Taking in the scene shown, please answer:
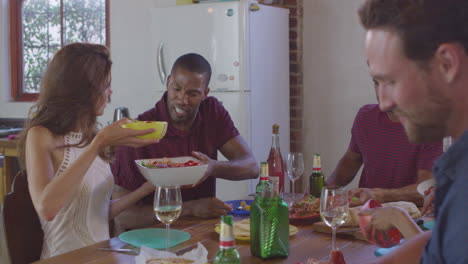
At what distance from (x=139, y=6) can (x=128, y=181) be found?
281 cm

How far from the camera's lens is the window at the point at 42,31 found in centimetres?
536

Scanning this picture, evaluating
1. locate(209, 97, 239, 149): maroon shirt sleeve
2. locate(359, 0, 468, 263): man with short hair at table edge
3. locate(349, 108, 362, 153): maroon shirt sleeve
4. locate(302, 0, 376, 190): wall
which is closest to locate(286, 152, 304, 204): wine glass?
locate(209, 97, 239, 149): maroon shirt sleeve

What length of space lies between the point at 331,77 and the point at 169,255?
10.3 ft

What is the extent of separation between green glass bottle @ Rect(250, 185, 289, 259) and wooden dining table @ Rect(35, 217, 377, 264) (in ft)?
0.08

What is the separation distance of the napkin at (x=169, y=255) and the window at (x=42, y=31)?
3.91 m

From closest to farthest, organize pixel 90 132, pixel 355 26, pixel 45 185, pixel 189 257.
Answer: pixel 189 257, pixel 45 185, pixel 90 132, pixel 355 26

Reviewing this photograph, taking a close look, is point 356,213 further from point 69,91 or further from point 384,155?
point 69,91

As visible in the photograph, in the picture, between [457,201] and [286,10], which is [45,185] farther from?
[286,10]

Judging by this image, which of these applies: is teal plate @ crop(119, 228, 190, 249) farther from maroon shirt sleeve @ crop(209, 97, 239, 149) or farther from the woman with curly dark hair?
maroon shirt sleeve @ crop(209, 97, 239, 149)

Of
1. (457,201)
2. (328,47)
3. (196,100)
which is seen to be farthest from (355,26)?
(457,201)

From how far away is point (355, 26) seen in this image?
Result: 14.4 ft

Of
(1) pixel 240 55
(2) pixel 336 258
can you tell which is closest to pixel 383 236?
(2) pixel 336 258

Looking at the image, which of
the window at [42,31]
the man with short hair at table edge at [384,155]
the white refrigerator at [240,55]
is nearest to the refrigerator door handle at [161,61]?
the white refrigerator at [240,55]

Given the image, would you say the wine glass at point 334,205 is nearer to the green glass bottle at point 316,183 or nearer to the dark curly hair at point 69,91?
the green glass bottle at point 316,183
